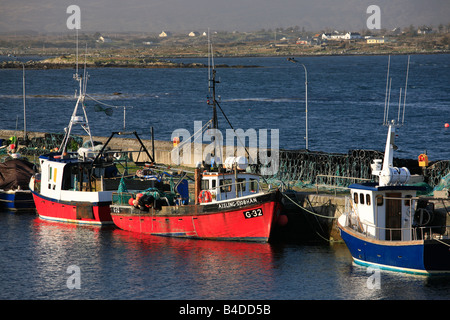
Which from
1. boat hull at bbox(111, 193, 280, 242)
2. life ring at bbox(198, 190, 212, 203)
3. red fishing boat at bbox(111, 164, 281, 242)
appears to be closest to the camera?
boat hull at bbox(111, 193, 280, 242)

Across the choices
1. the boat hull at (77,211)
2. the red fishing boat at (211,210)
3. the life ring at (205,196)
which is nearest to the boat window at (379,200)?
the red fishing boat at (211,210)

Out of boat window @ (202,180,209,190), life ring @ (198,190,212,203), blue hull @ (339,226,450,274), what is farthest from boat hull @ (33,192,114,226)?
blue hull @ (339,226,450,274)

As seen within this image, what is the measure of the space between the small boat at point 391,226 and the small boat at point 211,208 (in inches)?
149

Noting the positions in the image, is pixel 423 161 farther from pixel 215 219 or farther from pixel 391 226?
pixel 215 219

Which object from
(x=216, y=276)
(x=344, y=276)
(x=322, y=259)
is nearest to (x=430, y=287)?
(x=344, y=276)

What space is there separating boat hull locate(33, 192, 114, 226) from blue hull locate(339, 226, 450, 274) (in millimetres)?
12875

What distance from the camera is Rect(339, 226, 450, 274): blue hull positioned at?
2469cm

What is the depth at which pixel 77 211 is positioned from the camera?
35.1 meters

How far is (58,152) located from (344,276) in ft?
58.8

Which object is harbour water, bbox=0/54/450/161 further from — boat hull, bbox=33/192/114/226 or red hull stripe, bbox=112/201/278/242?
boat hull, bbox=33/192/114/226

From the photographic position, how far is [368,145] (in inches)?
2793

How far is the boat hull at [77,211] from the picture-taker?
3478 cm

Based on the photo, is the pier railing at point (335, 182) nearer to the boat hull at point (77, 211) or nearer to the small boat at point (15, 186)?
the boat hull at point (77, 211)

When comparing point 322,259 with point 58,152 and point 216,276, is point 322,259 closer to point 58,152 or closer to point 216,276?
point 216,276
